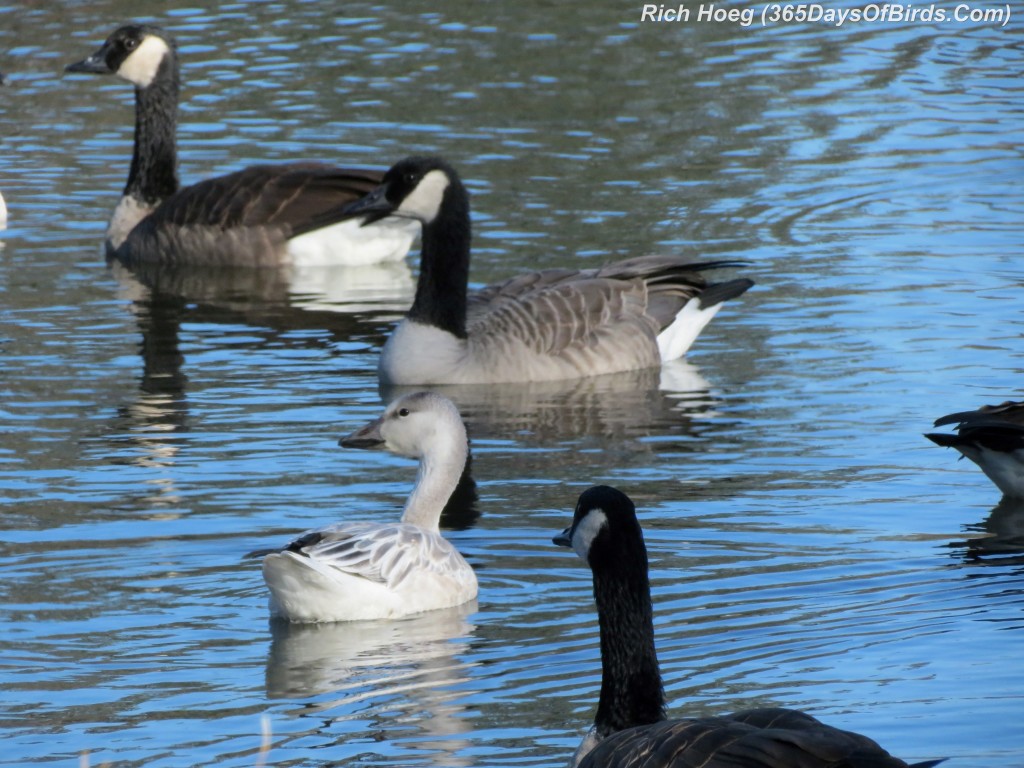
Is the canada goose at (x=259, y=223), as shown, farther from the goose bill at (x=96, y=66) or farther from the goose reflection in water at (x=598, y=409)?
the goose reflection in water at (x=598, y=409)

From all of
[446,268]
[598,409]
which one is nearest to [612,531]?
[598,409]

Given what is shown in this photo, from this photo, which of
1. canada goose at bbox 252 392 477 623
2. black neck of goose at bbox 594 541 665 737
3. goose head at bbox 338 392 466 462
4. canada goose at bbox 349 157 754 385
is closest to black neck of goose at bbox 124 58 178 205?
canada goose at bbox 349 157 754 385

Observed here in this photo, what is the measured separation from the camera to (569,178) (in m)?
18.5

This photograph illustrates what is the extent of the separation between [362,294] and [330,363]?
8.99 feet

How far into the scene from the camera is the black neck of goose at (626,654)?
6.68m

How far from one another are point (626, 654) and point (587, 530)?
490 millimetres

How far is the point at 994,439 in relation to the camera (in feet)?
33.6

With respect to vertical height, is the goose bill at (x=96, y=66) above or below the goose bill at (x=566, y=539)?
below

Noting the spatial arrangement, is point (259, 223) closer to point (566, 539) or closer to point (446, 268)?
point (446, 268)

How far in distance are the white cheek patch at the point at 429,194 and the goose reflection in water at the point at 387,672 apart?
18.0ft

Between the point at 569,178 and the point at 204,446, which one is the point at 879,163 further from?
the point at 204,446

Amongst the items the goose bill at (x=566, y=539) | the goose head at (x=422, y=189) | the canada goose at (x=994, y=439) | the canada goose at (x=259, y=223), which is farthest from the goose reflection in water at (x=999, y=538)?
the canada goose at (x=259, y=223)

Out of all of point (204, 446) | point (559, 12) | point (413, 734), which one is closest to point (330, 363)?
point (204, 446)

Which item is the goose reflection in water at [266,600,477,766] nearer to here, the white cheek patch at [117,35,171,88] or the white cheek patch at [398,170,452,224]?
the white cheek patch at [398,170,452,224]
